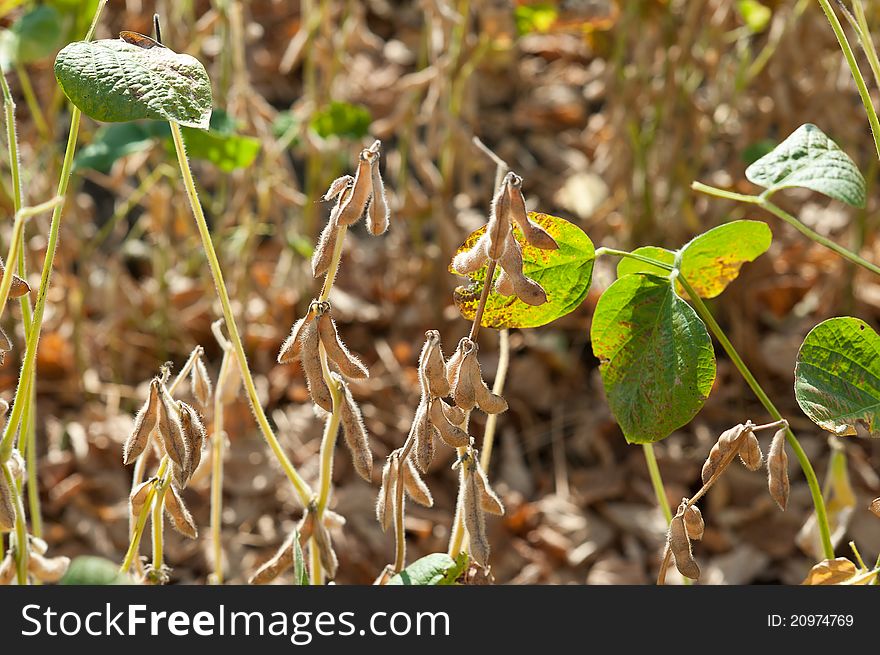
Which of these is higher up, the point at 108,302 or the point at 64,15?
the point at 64,15

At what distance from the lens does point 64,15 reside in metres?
1.59

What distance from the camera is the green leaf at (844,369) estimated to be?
635 millimetres

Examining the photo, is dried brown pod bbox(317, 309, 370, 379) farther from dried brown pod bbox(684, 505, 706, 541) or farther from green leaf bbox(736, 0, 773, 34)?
green leaf bbox(736, 0, 773, 34)

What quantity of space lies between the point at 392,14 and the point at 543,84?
0.45 m

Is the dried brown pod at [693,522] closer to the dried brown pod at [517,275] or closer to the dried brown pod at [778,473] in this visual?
the dried brown pod at [778,473]

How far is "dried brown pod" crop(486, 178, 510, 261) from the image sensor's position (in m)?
0.56

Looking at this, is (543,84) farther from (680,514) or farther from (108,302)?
(680,514)

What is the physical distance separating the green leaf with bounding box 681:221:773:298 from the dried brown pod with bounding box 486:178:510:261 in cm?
16

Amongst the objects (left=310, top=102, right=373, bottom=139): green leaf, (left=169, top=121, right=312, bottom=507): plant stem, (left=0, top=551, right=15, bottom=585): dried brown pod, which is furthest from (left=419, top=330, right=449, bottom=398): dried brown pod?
(left=310, top=102, right=373, bottom=139): green leaf

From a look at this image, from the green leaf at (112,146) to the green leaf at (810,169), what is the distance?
995 millimetres

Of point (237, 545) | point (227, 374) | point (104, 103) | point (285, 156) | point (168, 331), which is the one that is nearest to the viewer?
point (104, 103)

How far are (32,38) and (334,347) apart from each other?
958mm

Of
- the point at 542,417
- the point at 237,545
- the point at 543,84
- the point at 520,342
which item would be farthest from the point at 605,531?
the point at 543,84

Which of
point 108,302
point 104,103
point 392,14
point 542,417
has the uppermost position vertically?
point 392,14
